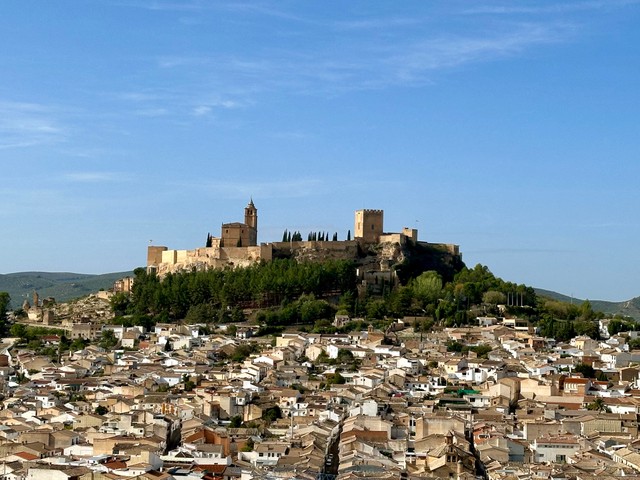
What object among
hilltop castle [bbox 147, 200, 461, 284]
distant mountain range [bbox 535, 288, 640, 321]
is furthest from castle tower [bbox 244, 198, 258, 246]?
distant mountain range [bbox 535, 288, 640, 321]

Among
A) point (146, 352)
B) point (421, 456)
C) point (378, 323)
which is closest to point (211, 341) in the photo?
point (146, 352)

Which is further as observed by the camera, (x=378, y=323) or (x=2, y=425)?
(x=378, y=323)

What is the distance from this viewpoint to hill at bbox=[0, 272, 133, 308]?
14150cm

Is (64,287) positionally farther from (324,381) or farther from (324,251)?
(324,381)

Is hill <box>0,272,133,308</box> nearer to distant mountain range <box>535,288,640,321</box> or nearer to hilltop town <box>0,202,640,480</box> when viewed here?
distant mountain range <box>535,288,640,321</box>

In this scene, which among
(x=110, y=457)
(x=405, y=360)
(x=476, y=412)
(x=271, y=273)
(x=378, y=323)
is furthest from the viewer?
(x=271, y=273)

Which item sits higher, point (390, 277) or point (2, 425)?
point (390, 277)

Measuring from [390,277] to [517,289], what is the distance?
6187 mm

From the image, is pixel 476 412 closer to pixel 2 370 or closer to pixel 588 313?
pixel 2 370

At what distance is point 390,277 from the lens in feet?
212

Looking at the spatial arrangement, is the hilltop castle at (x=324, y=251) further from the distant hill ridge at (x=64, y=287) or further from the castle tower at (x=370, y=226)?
the distant hill ridge at (x=64, y=287)

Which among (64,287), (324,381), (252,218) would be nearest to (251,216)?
(252,218)

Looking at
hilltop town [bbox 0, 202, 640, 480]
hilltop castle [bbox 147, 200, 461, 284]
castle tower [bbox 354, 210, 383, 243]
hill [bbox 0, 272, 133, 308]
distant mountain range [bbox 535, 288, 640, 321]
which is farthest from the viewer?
hill [bbox 0, 272, 133, 308]

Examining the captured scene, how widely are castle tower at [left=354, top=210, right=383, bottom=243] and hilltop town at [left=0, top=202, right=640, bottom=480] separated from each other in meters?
0.07
